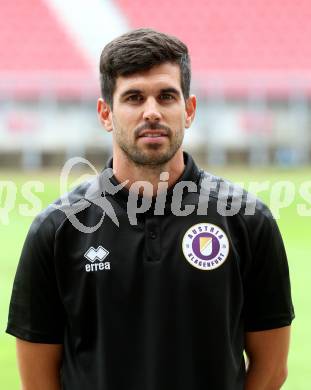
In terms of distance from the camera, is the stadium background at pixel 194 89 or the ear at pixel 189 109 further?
the stadium background at pixel 194 89

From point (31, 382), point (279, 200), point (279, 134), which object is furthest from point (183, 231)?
point (279, 134)

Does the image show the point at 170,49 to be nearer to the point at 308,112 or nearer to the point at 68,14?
the point at 308,112

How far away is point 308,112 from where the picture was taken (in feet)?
49.4

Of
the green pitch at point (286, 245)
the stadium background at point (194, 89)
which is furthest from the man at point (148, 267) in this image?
the stadium background at point (194, 89)

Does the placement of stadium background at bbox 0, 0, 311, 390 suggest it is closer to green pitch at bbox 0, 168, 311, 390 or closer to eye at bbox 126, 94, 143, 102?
green pitch at bbox 0, 168, 311, 390

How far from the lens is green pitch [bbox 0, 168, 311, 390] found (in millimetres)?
4457

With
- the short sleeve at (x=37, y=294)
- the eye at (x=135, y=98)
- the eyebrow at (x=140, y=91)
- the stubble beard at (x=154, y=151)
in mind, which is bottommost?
the short sleeve at (x=37, y=294)

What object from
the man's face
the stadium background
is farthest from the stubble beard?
the stadium background

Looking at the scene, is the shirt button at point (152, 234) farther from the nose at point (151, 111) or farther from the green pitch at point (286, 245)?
the green pitch at point (286, 245)

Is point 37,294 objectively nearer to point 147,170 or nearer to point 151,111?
point 147,170

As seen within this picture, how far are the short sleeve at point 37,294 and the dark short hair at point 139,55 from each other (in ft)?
1.09

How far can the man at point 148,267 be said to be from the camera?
1.65m

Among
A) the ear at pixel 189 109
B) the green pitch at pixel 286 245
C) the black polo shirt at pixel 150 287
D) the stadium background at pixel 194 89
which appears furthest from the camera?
the stadium background at pixel 194 89

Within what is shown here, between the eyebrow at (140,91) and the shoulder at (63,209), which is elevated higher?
the eyebrow at (140,91)
